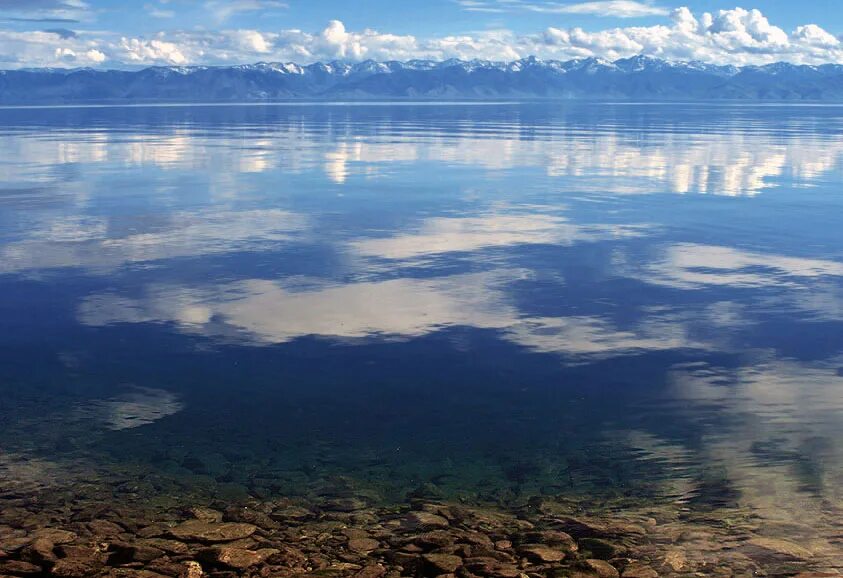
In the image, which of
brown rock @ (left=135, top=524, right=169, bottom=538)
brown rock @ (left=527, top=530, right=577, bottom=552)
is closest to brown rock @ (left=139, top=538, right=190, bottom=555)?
brown rock @ (left=135, top=524, right=169, bottom=538)

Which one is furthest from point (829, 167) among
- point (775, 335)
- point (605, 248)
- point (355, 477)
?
point (355, 477)

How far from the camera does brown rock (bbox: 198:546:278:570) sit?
1060 centimetres

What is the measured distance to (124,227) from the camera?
3316cm

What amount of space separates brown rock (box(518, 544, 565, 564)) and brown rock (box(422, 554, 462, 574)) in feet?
2.68

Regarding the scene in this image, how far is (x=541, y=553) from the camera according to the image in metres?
10.9

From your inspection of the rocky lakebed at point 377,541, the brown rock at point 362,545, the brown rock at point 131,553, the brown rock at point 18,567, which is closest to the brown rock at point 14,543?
the rocky lakebed at point 377,541

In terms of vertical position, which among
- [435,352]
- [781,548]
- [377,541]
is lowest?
[377,541]

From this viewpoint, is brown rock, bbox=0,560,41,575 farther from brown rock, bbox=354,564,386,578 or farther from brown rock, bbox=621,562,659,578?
brown rock, bbox=621,562,659,578

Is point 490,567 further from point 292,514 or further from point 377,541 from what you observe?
point 292,514

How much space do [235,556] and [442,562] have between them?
241 cm

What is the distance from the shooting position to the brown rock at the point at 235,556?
10.6 meters

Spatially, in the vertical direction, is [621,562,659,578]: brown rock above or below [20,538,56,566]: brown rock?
above

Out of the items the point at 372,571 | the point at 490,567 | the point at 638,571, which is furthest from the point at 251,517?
the point at 638,571

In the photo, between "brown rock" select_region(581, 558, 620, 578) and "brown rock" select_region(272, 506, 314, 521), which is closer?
"brown rock" select_region(581, 558, 620, 578)
